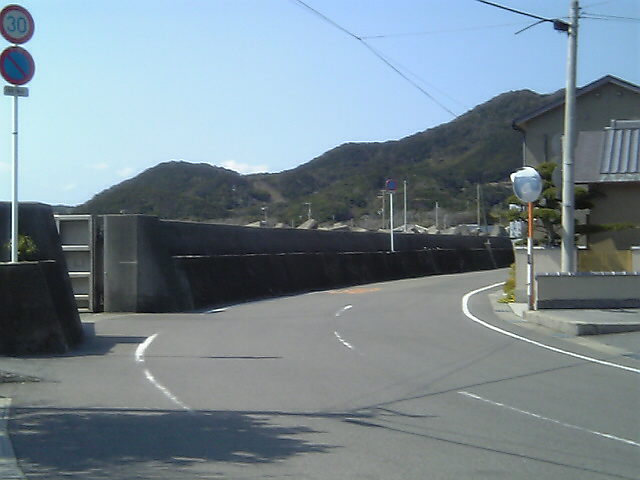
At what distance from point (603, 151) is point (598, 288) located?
11.1 m

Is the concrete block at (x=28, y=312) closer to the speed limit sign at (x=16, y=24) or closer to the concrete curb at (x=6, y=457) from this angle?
the speed limit sign at (x=16, y=24)

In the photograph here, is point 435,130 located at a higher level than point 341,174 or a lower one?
higher

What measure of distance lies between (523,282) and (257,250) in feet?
35.4

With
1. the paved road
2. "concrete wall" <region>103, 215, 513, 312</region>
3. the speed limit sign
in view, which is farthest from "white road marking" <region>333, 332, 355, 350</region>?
the speed limit sign

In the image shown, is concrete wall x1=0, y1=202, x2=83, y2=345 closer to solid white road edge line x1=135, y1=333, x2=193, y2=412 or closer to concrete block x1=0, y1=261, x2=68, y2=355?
concrete block x1=0, y1=261, x2=68, y2=355

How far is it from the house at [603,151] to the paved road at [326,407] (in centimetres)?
1064

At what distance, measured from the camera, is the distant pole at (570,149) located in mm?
21141

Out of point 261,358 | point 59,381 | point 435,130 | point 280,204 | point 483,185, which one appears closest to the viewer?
point 59,381

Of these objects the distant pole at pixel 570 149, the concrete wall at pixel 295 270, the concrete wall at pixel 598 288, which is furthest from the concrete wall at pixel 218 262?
the distant pole at pixel 570 149

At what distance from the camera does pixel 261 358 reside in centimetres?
1360

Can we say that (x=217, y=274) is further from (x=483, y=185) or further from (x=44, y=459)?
(x=483, y=185)

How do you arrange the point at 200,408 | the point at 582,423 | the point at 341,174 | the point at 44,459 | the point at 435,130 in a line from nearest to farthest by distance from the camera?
the point at 44,459 → the point at 582,423 → the point at 200,408 → the point at 341,174 → the point at 435,130

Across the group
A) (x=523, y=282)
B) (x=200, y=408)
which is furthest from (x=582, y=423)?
(x=523, y=282)

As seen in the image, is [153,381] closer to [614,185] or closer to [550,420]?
[550,420]
